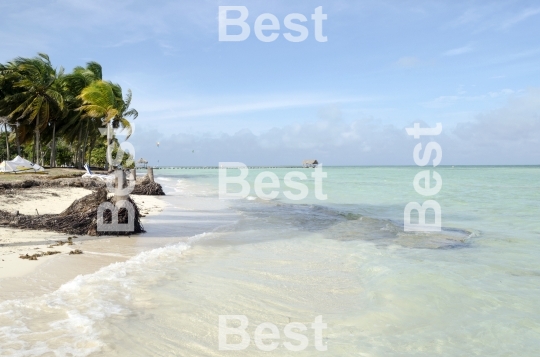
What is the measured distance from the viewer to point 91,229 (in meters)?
8.95

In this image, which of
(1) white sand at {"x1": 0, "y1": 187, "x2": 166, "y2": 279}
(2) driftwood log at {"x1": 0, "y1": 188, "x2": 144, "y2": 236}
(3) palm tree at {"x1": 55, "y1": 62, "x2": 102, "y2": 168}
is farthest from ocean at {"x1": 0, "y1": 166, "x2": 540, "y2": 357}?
(3) palm tree at {"x1": 55, "y1": 62, "x2": 102, "y2": 168}

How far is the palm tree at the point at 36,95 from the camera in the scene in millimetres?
30109

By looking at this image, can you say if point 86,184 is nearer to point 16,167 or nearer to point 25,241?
point 16,167

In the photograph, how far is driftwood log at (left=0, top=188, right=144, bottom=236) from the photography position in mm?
8828

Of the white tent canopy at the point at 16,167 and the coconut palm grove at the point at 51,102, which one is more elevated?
the coconut palm grove at the point at 51,102

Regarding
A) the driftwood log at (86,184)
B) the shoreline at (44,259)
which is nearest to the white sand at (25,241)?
the shoreline at (44,259)

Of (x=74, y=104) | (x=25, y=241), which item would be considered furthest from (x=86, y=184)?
(x=74, y=104)

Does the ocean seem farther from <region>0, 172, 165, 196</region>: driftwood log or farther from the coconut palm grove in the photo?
the coconut palm grove

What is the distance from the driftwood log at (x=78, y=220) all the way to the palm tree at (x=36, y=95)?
24016 millimetres

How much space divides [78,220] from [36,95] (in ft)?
86.5

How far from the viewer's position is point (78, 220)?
9062mm

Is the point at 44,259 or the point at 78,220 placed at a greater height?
the point at 78,220

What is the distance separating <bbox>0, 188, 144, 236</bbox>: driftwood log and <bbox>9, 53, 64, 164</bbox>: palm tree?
78.8 ft

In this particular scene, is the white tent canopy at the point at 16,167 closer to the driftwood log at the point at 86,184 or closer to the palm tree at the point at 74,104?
the driftwood log at the point at 86,184
